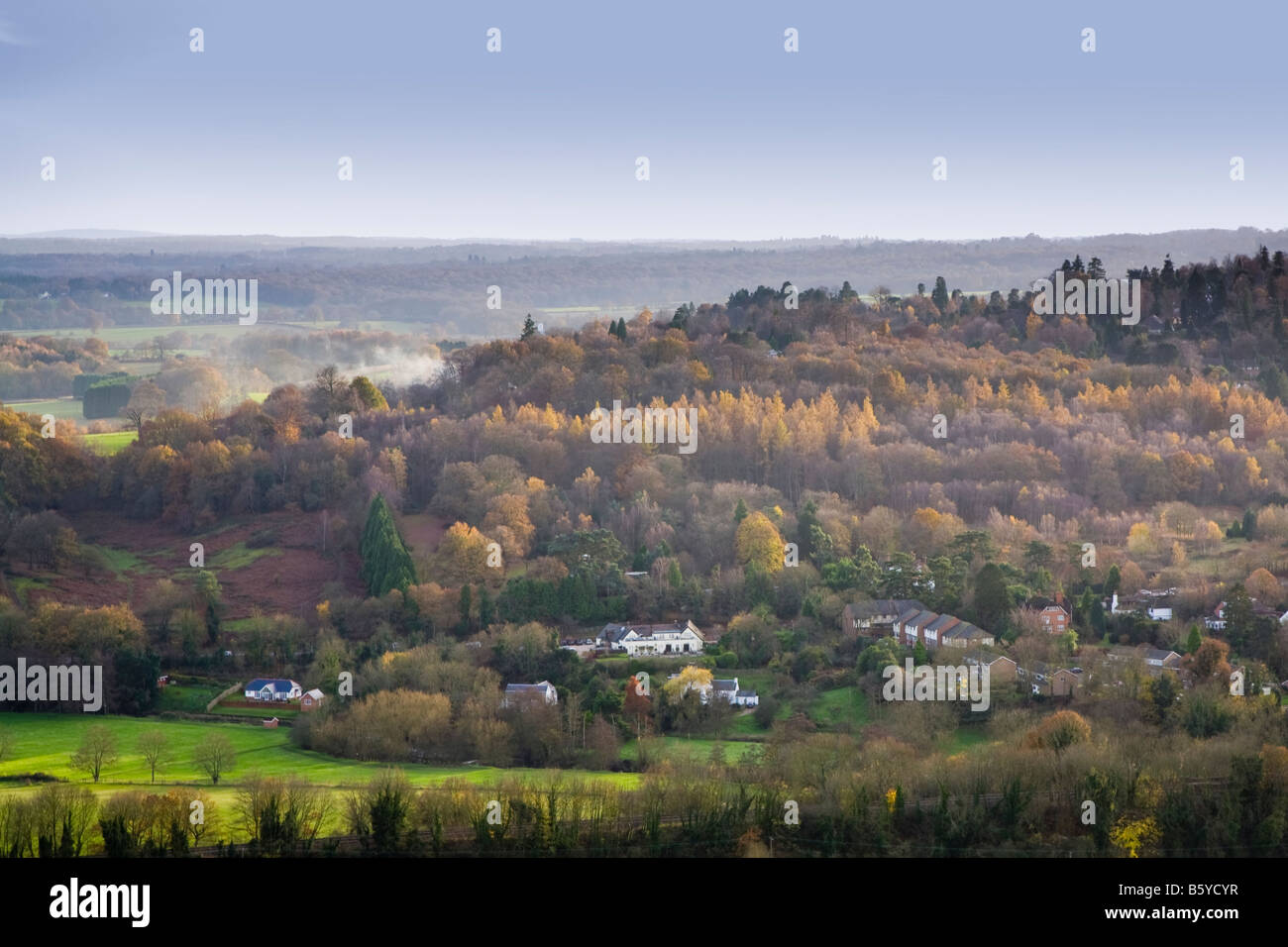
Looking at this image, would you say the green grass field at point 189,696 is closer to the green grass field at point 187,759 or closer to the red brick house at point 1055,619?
the green grass field at point 187,759

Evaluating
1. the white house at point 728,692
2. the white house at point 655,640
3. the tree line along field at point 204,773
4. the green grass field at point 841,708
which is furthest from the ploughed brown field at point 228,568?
the green grass field at point 841,708

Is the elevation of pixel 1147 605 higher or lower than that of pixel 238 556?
lower

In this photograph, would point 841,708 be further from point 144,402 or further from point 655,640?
point 144,402

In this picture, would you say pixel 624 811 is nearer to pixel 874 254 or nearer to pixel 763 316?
pixel 763 316

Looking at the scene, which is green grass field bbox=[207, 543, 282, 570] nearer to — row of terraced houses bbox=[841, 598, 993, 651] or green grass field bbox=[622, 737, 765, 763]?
green grass field bbox=[622, 737, 765, 763]

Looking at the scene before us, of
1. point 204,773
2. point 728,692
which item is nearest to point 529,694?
point 728,692
